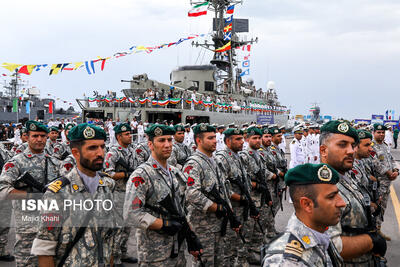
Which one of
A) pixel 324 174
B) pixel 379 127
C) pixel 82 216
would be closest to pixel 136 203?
pixel 82 216

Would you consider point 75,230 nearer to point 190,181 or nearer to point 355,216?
point 190,181

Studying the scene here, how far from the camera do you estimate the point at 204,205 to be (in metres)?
3.57

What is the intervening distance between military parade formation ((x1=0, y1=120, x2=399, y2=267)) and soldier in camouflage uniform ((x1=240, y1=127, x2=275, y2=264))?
36 mm

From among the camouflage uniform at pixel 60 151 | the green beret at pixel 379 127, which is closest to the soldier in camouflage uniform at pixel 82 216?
the camouflage uniform at pixel 60 151

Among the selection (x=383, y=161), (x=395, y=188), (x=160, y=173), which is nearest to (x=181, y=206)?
(x=160, y=173)

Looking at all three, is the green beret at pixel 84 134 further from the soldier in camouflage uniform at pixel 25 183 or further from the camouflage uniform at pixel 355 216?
the camouflage uniform at pixel 355 216

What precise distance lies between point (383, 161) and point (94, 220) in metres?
5.86

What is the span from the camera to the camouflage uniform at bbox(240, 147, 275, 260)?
17.2ft

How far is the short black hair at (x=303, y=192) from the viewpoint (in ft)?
5.59

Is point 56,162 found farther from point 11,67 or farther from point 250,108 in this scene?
point 250,108

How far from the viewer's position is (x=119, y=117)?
19.4 m

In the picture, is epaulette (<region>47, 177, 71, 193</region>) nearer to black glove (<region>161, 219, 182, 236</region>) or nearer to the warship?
black glove (<region>161, 219, 182, 236</region>)

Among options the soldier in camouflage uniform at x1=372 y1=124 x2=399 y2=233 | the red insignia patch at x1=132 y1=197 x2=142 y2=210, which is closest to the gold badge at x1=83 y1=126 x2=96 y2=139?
A: the red insignia patch at x1=132 y1=197 x2=142 y2=210

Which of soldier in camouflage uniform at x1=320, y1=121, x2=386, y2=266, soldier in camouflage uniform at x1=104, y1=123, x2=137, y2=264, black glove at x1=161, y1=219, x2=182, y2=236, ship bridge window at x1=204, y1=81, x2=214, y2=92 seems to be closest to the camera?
soldier in camouflage uniform at x1=320, y1=121, x2=386, y2=266
